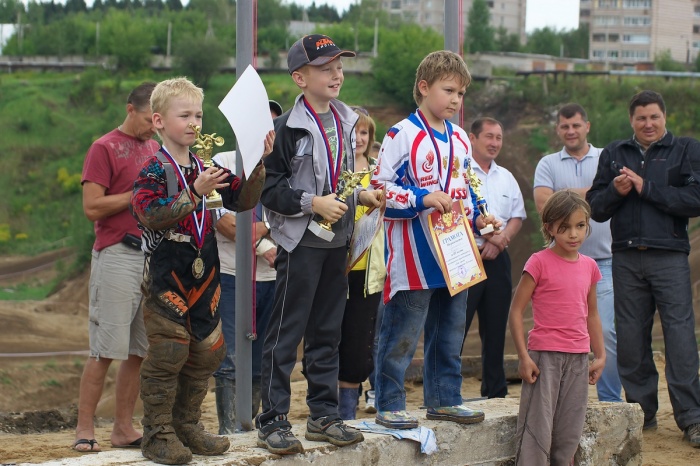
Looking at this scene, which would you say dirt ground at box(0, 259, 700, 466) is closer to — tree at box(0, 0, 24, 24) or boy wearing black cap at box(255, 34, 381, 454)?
boy wearing black cap at box(255, 34, 381, 454)

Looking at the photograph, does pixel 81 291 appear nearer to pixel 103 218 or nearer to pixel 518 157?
pixel 518 157

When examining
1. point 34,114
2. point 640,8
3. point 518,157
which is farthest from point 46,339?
point 640,8

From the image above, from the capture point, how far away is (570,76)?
1994 inches

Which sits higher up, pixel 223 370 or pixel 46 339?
pixel 223 370

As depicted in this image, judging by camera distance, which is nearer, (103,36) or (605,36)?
(103,36)

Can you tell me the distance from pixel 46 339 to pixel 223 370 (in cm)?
1479

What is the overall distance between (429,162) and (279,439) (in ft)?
5.48

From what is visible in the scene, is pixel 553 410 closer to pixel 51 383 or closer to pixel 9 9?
pixel 51 383

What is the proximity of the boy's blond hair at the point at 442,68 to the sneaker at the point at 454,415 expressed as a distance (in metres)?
1.83

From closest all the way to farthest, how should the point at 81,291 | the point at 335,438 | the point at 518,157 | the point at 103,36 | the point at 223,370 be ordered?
the point at 335,438 < the point at 223,370 < the point at 81,291 < the point at 518,157 < the point at 103,36

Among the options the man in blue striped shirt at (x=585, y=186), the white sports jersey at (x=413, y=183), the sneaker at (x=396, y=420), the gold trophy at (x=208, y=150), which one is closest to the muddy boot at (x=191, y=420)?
the gold trophy at (x=208, y=150)

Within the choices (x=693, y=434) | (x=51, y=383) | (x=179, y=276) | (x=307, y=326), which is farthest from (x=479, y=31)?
(x=179, y=276)

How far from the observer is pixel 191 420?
4.96m

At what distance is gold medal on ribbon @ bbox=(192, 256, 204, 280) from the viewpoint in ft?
15.6
